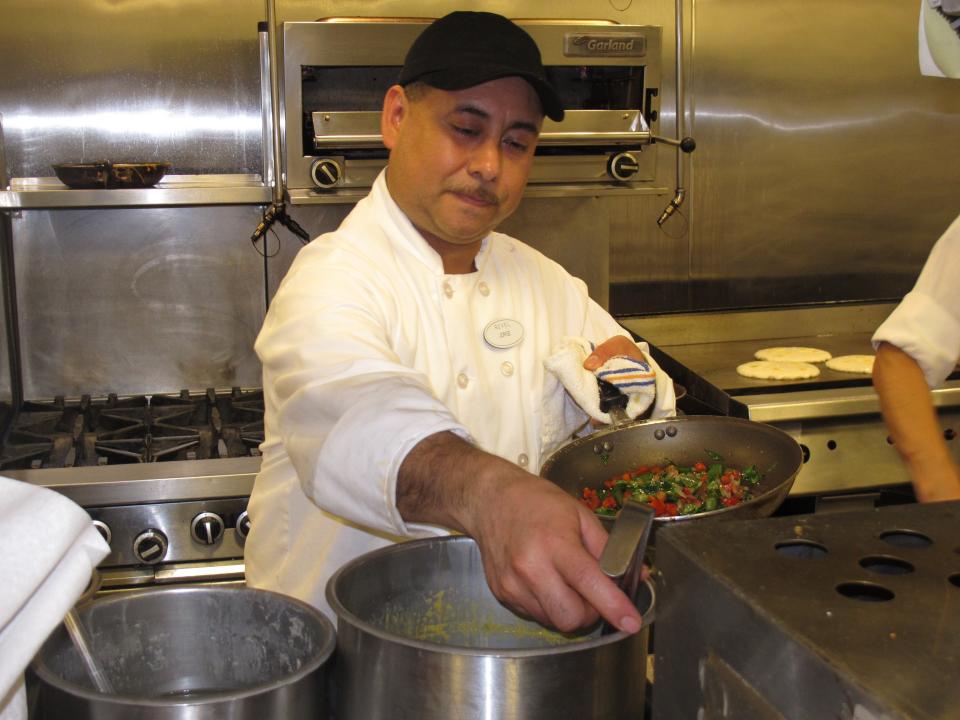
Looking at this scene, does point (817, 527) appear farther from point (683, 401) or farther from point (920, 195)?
point (920, 195)

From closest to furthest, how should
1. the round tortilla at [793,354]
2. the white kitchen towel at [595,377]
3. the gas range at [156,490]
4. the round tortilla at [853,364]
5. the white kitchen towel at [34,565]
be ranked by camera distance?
1. the white kitchen towel at [34,565]
2. the white kitchen towel at [595,377]
3. the gas range at [156,490]
4. the round tortilla at [853,364]
5. the round tortilla at [793,354]

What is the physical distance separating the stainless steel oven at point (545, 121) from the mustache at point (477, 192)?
1.01 metres

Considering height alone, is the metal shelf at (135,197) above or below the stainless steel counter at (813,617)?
above

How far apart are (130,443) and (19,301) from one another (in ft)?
2.45

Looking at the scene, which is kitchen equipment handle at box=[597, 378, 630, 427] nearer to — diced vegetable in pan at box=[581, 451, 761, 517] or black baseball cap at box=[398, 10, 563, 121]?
diced vegetable in pan at box=[581, 451, 761, 517]

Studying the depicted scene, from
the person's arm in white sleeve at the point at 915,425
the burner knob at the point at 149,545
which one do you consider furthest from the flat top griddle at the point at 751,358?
the burner knob at the point at 149,545

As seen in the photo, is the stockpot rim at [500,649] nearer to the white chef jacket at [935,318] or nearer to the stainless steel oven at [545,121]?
the white chef jacket at [935,318]

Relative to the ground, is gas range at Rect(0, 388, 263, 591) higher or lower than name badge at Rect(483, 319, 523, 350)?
lower

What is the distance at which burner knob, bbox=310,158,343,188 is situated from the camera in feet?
8.89

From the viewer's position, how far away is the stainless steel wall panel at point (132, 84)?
9.82ft

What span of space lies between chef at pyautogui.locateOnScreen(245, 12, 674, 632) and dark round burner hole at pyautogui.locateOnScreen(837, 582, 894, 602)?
1.52 feet

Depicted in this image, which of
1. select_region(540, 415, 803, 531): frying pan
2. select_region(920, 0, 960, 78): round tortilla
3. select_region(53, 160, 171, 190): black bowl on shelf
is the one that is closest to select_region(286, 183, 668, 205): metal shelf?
select_region(53, 160, 171, 190): black bowl on shelf

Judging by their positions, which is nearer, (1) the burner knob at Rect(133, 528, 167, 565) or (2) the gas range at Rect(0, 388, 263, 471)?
(1) the burner knob at Rect(133, 528, 167, 565)

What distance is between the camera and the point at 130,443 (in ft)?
8.66
